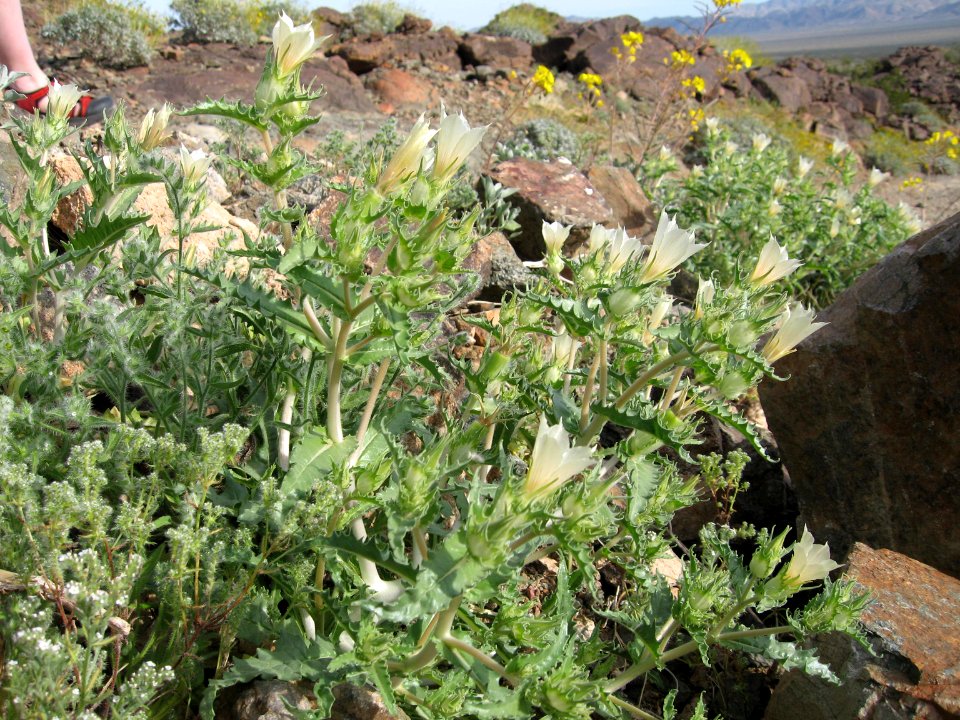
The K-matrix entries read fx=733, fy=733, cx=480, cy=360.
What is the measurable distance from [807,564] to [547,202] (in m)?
3.36

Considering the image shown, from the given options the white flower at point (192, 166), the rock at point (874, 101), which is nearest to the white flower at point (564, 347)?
the white flower at point (192, 166)

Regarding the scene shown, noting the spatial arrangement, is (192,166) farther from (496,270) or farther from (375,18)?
(375,18)

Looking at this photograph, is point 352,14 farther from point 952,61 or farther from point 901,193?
point 952,61

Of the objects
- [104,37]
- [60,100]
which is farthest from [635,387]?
[104,37]

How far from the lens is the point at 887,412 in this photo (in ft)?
10.0

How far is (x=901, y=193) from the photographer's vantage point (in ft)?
42.6

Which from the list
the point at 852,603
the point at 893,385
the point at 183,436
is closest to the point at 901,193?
the point at 893,385

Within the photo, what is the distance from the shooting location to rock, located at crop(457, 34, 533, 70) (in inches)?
728

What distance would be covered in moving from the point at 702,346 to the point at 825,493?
69.3 inches

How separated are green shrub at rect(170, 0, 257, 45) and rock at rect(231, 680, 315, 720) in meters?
16.3

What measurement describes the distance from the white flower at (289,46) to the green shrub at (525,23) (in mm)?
23299

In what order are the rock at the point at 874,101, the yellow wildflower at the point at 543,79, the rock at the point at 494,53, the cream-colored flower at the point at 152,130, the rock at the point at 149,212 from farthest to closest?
the rock at the point at 874,101 < the rock at the point at 494,53 < the yellow wildflower at the point at 543,79 < the rock at the point at 149,212 < the cream-colored flower at the point at 152,130

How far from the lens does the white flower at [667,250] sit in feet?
6.33

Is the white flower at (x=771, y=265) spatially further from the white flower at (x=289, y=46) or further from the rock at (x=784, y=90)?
the rock at (x=784, y=90)
